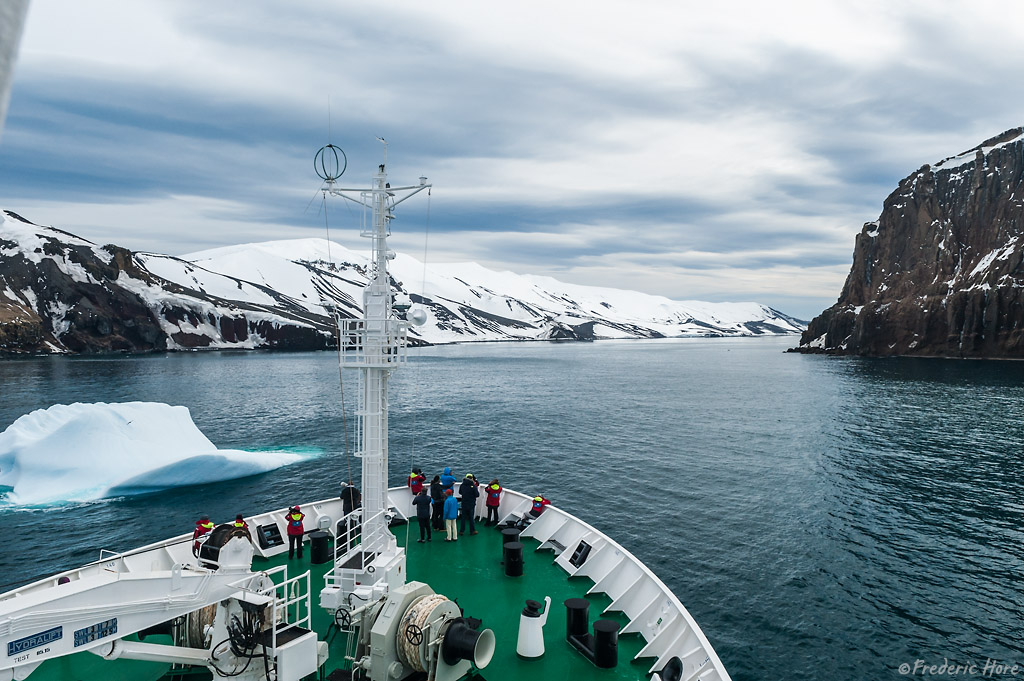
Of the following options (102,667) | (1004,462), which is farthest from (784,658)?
(1004,462)

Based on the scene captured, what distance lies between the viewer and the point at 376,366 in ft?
48.7

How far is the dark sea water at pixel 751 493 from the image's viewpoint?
70.7ft

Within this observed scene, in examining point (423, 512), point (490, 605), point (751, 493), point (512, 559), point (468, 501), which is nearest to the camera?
point (490, 605)

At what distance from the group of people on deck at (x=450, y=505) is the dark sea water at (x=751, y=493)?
336 inches

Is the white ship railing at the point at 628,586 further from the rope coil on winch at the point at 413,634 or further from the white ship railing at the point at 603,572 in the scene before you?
the rope coil on winch at the point at 413,634

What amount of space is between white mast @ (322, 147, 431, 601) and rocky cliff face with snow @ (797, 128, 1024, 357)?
14493 cm

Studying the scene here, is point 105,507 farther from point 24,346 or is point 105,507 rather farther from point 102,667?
point 24,346

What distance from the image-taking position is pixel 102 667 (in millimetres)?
13219

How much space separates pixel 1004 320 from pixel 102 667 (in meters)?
152

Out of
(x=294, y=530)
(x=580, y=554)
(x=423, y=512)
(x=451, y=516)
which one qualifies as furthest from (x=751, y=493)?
(x=294, y=530)

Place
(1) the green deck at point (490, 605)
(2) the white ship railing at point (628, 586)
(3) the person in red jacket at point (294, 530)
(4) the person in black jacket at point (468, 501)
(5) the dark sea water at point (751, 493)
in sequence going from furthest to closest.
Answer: (5) the dark sea water at point (751, 493) → (4) the person in black jacket at point (468, 501) → (3) the person in red jacket at point (294, 530) → (1) the green deck at point (490, 605) → (2) the white ship railing at point (628, 586)

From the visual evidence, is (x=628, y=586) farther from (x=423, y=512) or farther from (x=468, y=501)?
(x=423, y=512)

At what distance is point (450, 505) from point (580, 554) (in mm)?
4517

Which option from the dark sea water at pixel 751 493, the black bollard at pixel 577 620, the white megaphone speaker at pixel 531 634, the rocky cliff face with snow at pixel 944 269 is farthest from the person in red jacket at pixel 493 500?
the rocky cliff face with snow at pixel 944 269
